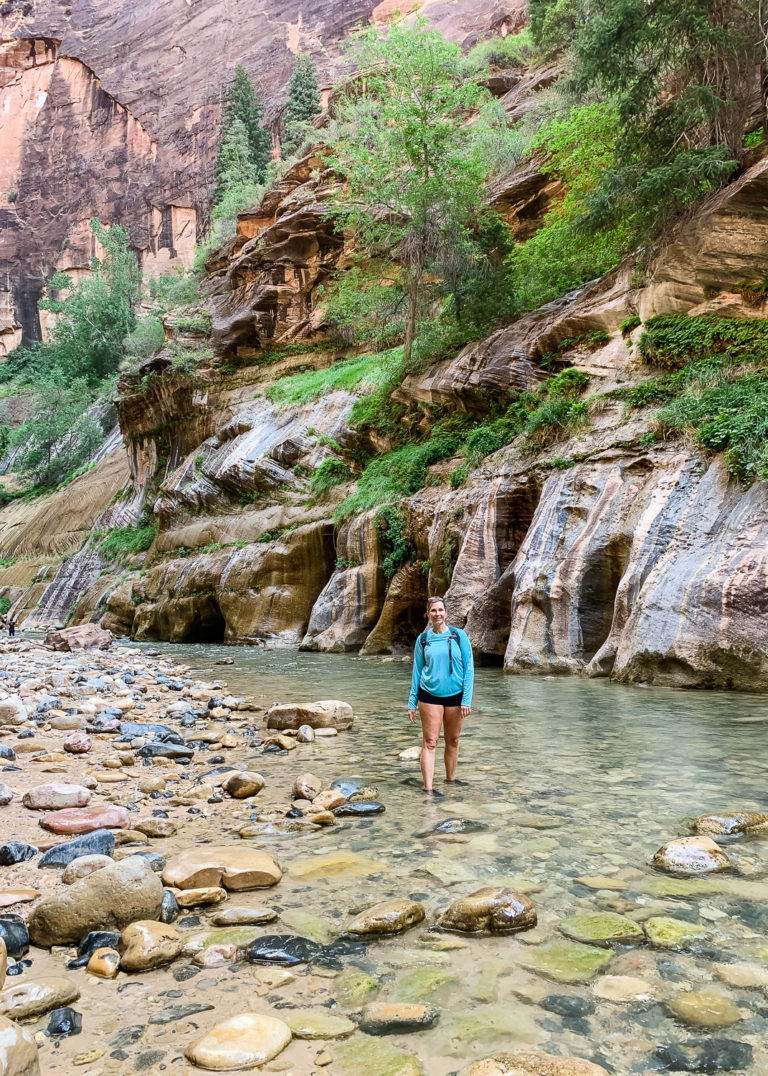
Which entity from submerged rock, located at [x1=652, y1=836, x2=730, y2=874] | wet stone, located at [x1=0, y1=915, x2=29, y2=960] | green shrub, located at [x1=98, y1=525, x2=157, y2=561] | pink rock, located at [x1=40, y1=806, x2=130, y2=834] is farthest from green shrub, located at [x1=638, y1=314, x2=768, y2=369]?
green shrub, located at [x1=98, y1=525, x2=157, y2=561]

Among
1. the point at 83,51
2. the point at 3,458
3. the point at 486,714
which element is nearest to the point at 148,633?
the point at 486,714

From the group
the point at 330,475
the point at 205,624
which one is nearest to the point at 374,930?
the point at 330,475

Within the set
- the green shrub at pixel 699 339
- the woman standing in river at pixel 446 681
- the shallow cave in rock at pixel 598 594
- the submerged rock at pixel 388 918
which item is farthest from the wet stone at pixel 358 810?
the green shrub at pixel 699 339

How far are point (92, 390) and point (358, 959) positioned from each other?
2296 inches

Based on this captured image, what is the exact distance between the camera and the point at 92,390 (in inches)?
2121

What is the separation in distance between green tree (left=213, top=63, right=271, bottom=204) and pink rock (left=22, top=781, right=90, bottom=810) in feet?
166

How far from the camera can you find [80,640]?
1952cm

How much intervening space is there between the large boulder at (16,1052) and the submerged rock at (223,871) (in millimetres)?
1415

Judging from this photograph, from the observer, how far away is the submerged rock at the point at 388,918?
2.70 meters

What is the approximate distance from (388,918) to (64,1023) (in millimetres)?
1219

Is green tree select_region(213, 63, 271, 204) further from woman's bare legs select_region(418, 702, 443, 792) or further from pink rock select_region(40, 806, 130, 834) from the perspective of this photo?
pink rock select_region(40, 806, 130, 834)

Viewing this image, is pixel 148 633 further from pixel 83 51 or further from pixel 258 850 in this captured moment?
pixel 83 51

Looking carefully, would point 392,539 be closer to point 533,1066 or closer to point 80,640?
point 80,640

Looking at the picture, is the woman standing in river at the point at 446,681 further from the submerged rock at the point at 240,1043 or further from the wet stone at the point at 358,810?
the submerged rock at the point at 240,1043
